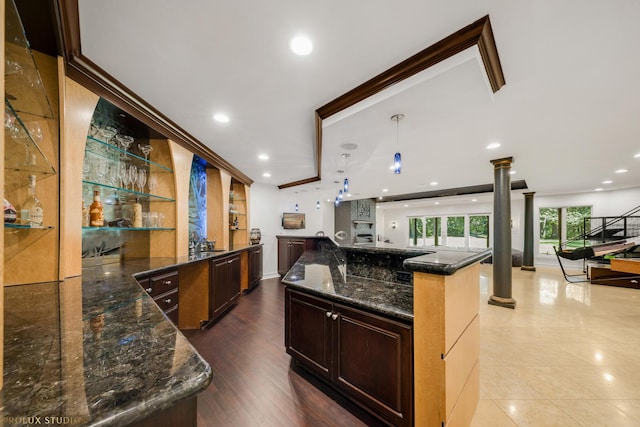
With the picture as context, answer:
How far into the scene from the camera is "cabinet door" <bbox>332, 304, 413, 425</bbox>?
1434 mm

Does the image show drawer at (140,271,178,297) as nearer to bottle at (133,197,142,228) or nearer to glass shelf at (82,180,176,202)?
bottle at (133,197,142,228)

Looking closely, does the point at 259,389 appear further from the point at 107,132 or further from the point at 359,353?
the point at 107,132

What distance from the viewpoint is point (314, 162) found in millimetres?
4207

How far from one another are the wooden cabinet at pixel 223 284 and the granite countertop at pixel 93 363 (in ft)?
6.78

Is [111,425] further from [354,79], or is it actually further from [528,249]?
[528,249]

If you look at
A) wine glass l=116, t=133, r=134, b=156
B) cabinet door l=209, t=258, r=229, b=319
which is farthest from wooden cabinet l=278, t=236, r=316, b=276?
wine glass l=116, t=133, r=134, b=156

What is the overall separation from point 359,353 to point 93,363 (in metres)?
1.47

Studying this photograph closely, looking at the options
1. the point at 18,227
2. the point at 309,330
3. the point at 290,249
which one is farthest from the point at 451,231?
the point at 18,227

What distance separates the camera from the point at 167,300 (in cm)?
240

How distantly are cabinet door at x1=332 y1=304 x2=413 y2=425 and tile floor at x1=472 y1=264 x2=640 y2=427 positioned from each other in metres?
0.77

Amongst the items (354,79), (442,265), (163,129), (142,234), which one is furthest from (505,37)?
(142,234)

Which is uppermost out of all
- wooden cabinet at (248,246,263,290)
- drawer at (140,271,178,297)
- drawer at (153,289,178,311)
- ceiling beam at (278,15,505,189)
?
ceiling beam at (278,15,505,189)

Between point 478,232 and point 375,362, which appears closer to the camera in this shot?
point 375,362

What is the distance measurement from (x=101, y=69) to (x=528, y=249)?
10.2 metres
